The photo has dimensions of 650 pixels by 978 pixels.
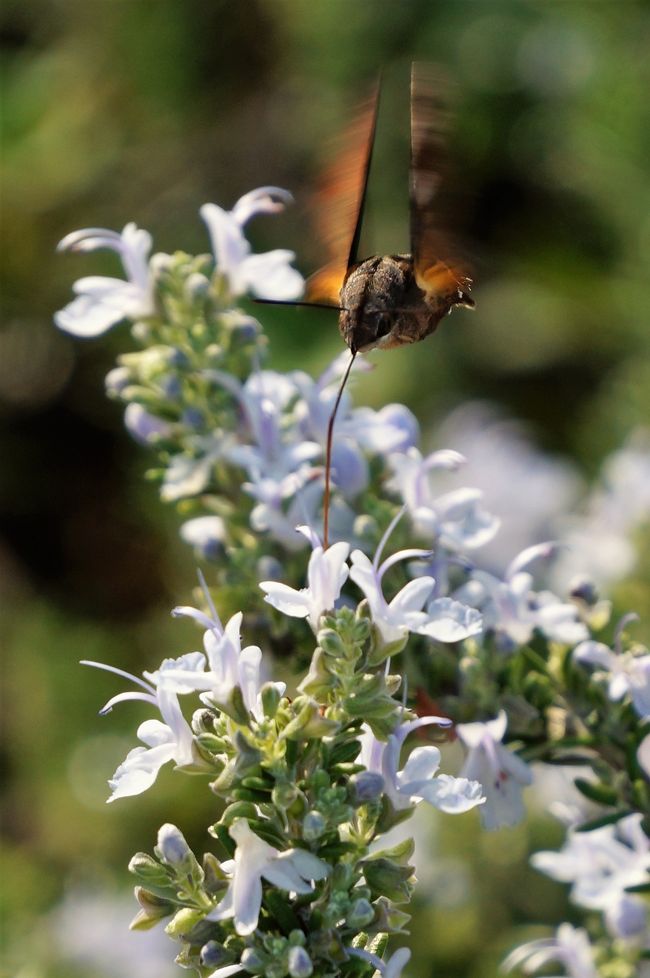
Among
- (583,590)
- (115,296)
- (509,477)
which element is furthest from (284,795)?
(509,477)

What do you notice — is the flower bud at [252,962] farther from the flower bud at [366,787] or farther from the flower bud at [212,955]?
the flower bud at [366,787]

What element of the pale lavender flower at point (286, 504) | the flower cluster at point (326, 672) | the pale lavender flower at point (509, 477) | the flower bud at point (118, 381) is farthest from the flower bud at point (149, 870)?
the pale lavender flower at point (509, 477)

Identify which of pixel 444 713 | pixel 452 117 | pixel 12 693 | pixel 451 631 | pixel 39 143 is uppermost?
pixel 452 117

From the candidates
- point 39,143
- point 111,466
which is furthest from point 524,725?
point 39,143

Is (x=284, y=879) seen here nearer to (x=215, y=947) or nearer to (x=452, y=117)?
(x=215, y=947)

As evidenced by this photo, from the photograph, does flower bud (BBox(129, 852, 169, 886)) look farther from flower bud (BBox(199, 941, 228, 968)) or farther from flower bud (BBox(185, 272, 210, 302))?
flower bud (BBox(185, 272, 210, 302))

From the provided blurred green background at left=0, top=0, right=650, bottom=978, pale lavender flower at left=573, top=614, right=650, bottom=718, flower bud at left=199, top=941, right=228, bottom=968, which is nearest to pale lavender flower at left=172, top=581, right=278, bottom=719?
flower bud at left=199, top=941, right=228, bottom=968

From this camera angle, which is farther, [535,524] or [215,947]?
[535,524]

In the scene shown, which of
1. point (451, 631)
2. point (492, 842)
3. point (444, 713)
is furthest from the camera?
point (492, 842)
